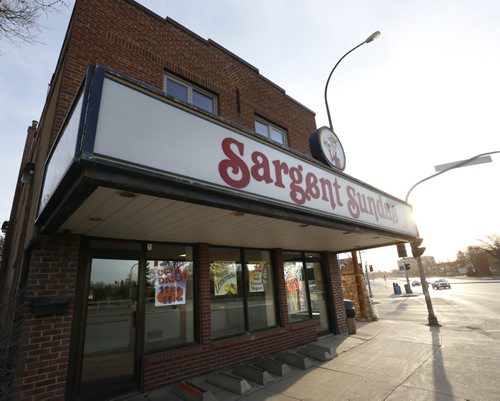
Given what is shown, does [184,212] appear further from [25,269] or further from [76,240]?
[25,269]

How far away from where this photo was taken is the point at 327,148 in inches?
327

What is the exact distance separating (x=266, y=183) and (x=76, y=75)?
440 centimetres

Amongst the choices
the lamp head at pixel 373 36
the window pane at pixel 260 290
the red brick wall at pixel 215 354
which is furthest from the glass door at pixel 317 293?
the lamp head at pixel 373 36

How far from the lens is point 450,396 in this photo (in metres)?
4.98

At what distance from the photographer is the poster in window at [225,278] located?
7.48 meters

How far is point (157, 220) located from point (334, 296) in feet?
26.9

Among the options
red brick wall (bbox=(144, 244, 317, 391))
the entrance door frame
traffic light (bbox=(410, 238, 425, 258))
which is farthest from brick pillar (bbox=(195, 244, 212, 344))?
traffic light (bbox=(410, 238, 425, 258))

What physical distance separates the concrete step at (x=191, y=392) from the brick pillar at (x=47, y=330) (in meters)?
1.91

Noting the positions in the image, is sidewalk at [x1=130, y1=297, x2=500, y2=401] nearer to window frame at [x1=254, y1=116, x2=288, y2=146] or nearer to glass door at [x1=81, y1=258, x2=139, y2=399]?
glass door at [x1=81, y1=258, x2=139, y2=399]

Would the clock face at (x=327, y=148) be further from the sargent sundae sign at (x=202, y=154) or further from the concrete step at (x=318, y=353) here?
the concrete step at (x=318, y=353)

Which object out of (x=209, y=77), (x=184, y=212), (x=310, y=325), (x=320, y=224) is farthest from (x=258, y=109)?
(x=310, y=325)

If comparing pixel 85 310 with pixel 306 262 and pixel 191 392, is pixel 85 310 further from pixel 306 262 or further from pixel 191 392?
pixel 306 262

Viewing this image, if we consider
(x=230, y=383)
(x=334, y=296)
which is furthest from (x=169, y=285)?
(x=334, y=296)

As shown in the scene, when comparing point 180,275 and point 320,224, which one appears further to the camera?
point 180,275
